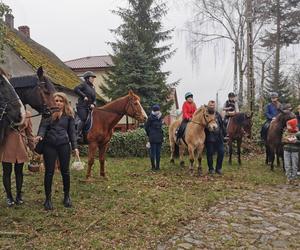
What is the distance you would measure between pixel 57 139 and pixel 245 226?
3.56 m

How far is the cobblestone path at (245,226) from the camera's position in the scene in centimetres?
546

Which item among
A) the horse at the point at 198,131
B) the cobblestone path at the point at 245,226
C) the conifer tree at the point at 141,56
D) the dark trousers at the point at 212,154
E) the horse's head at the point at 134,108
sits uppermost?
the conifer tree at the point at 141,56

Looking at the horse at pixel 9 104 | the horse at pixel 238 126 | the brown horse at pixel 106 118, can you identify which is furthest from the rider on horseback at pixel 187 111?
the horse at pixel 9 104

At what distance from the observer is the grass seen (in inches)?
211

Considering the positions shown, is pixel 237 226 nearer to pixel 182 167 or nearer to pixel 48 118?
pixel 48 118

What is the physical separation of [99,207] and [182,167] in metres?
5.89

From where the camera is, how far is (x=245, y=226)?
247 inches

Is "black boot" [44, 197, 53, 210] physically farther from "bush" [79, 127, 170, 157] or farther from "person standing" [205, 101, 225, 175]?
"bush" [79, 127, 170, 157]

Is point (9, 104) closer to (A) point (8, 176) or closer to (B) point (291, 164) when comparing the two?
(A) point (8, 176)

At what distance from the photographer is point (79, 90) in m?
9.52

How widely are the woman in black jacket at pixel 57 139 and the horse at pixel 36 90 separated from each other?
0.78 ft

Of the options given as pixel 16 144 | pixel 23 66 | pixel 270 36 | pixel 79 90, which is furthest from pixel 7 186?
pixel 270 36

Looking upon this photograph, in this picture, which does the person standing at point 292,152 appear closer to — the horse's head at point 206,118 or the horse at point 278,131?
the horse at point 278,131

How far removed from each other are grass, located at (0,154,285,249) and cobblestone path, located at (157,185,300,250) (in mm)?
282
